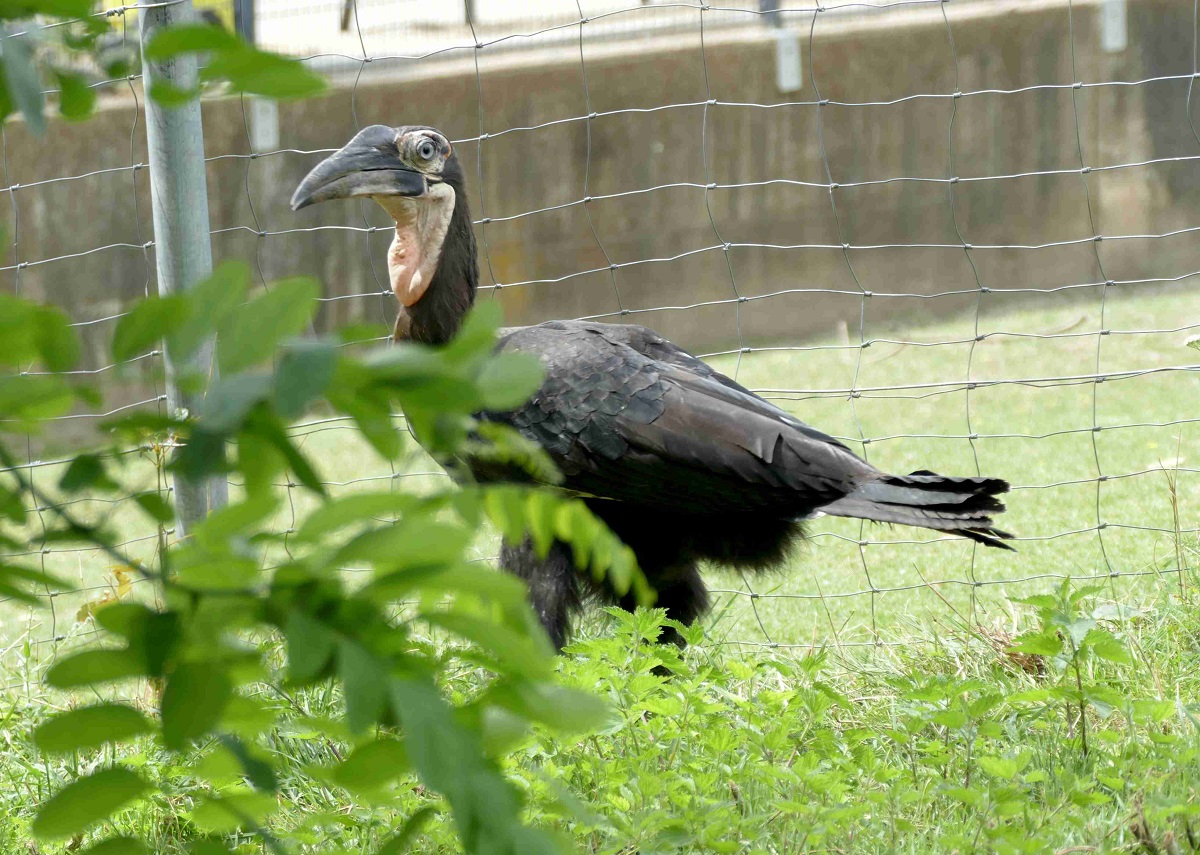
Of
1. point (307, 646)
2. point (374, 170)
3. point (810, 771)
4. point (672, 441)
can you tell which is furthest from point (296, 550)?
point (374, 170)

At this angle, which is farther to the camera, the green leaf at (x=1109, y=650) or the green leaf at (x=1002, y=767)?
the green leaf at (x=1109, y=650)

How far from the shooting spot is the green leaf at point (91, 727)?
2.10ft

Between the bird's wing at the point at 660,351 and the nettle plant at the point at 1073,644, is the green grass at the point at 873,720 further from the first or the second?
the bird's wing at the point at 660,351

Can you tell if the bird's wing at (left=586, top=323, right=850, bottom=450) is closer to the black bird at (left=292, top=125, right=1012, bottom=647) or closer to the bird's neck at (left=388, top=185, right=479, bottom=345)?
the black bird at (left=292, top=125, right=1012, bottom=647)

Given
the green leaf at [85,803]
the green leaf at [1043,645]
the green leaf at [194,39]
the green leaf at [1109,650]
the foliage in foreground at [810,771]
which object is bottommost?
the foliage in foreground at [810,771]

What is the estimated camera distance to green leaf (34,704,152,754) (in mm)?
639

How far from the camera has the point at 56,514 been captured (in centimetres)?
67

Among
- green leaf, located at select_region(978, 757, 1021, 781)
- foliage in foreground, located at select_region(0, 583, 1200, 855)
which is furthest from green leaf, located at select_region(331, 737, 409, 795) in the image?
green leaf, located at select_region(978, 757, 1021, 781)

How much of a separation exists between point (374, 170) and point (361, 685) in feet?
8.77

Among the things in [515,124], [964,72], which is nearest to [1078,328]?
[964,72]

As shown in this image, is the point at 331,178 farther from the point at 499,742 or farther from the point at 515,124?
the point at 515,124

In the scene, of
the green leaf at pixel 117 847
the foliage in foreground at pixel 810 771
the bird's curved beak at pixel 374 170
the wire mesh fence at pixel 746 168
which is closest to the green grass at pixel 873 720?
the foliage in foreground at pixel 810 771

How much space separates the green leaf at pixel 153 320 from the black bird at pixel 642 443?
6.25 ft

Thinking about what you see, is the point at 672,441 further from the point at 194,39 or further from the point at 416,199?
the point at 194,39
